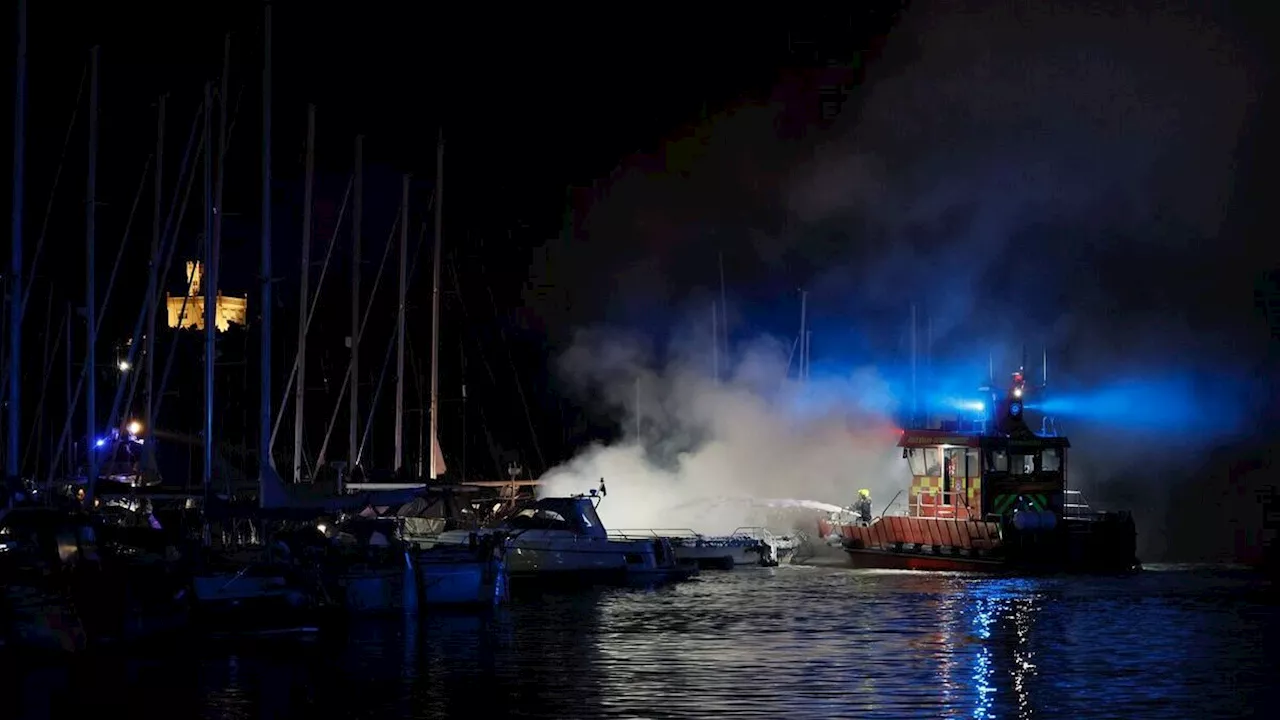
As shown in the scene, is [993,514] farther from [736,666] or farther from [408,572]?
[736,666]

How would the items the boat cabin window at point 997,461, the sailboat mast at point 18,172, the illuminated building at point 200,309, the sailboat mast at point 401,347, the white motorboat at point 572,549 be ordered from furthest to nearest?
the illuminated building at point 200,309 < the boat cabin window at point 997,461 < the sailboat mast at point 401,347 < the white motorboat at point 572,549 < the sailboat mast at point 18,172

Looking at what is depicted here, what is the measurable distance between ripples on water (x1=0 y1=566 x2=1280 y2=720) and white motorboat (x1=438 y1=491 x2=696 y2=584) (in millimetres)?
6655

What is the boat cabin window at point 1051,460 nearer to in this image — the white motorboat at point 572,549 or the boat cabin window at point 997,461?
the boat cabin window at point 997,461

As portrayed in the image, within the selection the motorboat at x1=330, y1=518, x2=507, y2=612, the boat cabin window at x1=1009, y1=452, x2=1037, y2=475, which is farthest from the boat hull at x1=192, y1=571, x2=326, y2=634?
the boat cabin window at x1=1009, y1=452, x2=1037, y2=475

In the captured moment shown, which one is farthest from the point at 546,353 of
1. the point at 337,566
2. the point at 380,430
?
the point at 337,566

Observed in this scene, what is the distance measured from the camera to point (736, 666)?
3903 centimetres

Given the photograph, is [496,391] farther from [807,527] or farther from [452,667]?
[452,667]

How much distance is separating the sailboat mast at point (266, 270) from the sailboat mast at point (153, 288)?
1428 cm

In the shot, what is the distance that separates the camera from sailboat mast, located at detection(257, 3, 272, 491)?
50.1m

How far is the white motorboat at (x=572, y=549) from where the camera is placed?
65562 millimetres

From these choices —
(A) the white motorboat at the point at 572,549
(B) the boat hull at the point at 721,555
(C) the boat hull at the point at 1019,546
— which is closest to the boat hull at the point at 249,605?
(A) the white motorboat at the point at 572,549

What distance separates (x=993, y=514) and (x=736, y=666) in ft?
131

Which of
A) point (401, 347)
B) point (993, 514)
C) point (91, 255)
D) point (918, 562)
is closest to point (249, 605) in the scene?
point (91, 255)

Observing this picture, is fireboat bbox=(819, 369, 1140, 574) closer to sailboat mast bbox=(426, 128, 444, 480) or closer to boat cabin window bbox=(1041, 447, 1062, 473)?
boat cabin window bbox=(1041, 447, 1062, 473)
